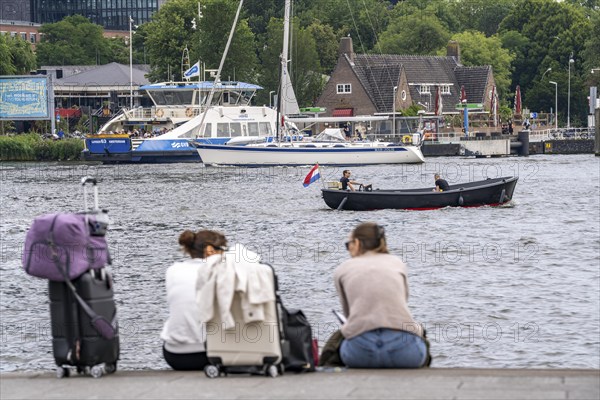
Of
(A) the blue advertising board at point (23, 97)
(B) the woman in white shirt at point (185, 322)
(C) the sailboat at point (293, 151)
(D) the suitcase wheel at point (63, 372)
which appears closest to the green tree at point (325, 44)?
(A) the blue advertising board at point (23, 97)

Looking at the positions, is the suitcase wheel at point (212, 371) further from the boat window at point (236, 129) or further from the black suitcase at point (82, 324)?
the boat window at point (236, 129)

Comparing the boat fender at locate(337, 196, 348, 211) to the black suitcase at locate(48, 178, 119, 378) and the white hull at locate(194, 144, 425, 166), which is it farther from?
the black suitcase at locate(48, 178, 119, 378)

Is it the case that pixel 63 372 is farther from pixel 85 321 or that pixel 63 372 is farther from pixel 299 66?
pixel 299 66

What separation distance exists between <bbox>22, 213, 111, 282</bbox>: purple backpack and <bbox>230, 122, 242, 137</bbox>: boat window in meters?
76.9

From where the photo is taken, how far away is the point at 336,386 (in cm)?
1094

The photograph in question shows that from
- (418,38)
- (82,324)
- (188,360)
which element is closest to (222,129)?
(418,38)

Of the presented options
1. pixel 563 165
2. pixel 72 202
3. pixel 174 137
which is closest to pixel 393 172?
pixel 563 165

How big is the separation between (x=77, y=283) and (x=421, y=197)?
33.7m

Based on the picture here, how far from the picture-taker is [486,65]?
415ft

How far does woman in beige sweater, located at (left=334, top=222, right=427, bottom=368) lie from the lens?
11.6 metres

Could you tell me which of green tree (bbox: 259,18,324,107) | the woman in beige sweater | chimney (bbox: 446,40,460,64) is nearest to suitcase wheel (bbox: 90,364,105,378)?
the woman in beige sweater

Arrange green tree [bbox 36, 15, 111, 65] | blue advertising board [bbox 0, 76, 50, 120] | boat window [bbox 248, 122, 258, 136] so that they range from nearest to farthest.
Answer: boat window [bbox 248, 122, 258, 136]
blue advertising board [bbox 0, 76, 50, 120]
green tree [bbox 36, 15, 111, 65]

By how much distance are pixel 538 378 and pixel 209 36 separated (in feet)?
348

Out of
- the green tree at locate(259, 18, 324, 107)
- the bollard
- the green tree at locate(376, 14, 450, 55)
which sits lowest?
the bollard
